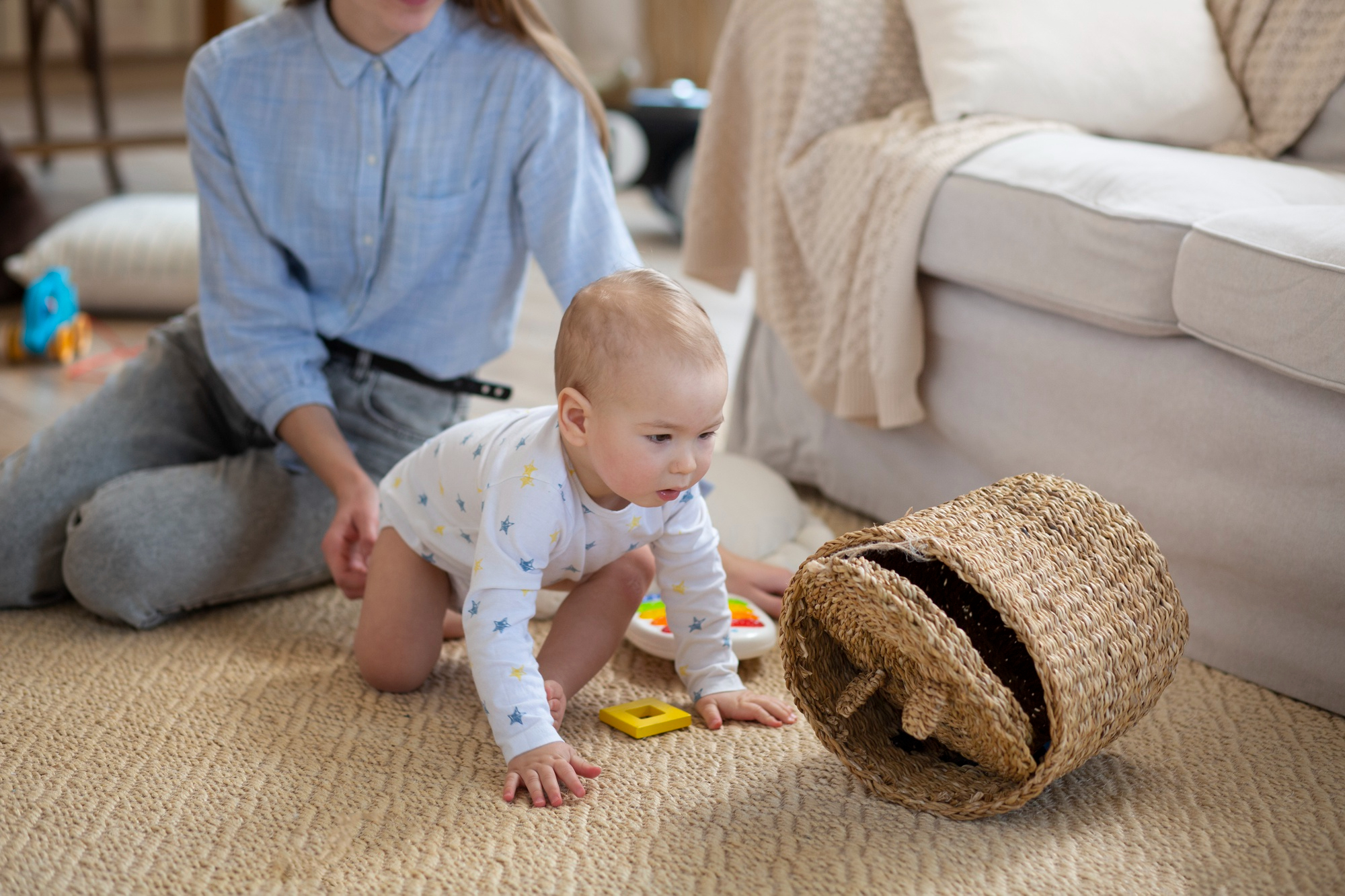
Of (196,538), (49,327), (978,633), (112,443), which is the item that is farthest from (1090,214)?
(49,327)

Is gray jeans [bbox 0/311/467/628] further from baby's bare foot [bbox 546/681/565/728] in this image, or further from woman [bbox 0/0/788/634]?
baby's bare foot [bbox 546/681/565/728]

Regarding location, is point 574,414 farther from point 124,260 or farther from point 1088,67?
point 124,260

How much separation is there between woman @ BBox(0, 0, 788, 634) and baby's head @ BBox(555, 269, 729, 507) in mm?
328

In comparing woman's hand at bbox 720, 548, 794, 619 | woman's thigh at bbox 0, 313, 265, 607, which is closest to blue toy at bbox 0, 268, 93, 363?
woman's thigh at bbox 0, 313, 265, 607

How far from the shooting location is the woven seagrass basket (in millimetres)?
811

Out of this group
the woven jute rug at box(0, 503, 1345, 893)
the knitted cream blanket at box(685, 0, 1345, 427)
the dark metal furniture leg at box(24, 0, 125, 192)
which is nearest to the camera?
the woven jute rug at box(0, 503, 1345, 893)

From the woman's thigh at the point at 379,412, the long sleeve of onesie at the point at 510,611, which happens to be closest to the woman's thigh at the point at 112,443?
the woman's thigh at the point at 379,412

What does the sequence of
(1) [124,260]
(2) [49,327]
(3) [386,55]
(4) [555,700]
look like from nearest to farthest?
(4) [555,700]
(3) [386,55]
(2) [49,327]
(1) [124,260]

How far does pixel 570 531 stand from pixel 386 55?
1.89ft

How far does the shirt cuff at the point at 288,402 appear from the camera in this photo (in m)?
1.21

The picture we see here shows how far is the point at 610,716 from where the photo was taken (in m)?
1.01

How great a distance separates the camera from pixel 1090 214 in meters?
1.14

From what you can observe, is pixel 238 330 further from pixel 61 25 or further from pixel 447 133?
pixel 61 25

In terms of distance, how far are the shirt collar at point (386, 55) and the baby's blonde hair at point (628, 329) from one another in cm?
47
